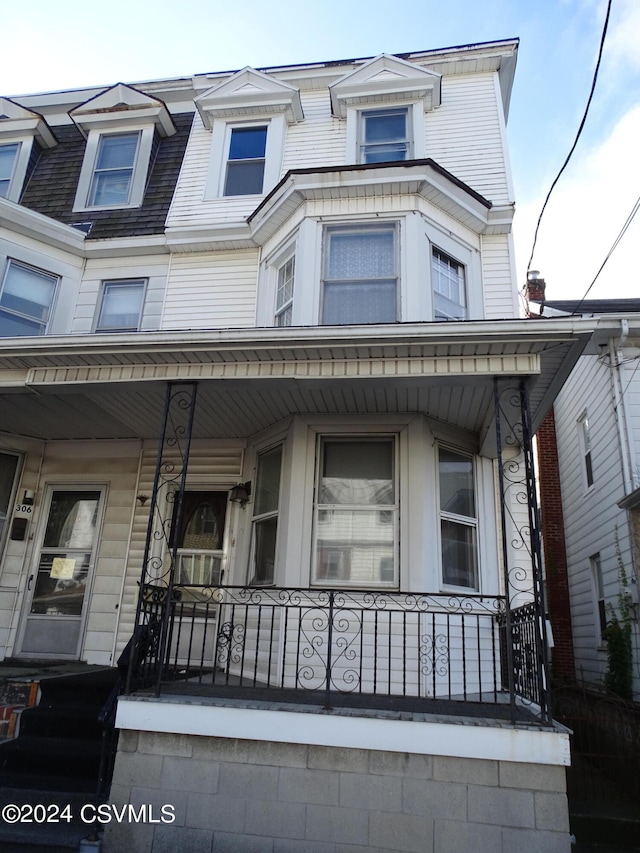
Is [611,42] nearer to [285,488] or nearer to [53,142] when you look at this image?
[285,488]

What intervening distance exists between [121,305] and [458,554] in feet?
18.1

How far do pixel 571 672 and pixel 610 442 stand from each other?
488cm

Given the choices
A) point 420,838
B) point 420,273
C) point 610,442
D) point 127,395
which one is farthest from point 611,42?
point 420,838

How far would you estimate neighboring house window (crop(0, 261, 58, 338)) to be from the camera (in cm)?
786

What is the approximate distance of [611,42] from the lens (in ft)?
19.4

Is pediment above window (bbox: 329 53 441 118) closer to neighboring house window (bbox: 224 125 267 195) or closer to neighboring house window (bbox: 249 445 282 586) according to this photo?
neighboring house window (bbox: 224 125 267 195)

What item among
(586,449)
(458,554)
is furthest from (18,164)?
(586,449)

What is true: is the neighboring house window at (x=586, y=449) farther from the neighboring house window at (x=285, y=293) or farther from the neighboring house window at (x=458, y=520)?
the neighboring house window at (x=285, y=293)

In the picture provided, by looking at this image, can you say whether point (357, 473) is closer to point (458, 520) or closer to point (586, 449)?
point (458, 520)

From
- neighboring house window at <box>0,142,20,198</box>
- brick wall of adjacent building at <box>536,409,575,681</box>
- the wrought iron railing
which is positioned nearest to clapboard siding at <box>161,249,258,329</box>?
neighboring house window at <box>0,142,20,198</box>

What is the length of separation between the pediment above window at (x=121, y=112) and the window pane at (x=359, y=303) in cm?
475

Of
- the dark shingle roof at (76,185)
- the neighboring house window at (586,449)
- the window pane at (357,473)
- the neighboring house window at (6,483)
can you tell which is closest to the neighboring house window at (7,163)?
the dark shingle roof at (76,185)

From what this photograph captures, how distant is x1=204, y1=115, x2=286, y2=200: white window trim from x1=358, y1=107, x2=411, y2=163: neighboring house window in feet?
3.94

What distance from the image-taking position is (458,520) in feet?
20.3
